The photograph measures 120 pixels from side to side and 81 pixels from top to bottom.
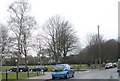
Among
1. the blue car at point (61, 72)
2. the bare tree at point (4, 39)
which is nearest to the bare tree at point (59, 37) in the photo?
the bare tree at point (4, 39)

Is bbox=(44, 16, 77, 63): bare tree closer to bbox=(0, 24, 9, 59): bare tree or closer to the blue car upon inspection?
bbox=(0, 24, 9, 59): bare tree

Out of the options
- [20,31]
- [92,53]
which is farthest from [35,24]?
[92,53]

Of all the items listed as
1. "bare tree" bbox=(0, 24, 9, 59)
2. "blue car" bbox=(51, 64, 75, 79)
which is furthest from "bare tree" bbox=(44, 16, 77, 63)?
"blue car" bbox=(51, 64, 75, 79)

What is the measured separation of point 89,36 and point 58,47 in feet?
98.5

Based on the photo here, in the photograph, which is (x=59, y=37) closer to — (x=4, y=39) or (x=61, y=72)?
(x=4, y=39)

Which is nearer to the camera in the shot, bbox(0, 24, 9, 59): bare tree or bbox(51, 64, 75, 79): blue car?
bbox(51, 64, 75, 79): blue car

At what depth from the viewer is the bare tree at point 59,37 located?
→ 7606cm

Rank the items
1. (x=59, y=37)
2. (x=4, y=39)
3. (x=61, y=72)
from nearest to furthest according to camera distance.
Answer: (x=61, y=72), (x=4, y=39), (x=59, y=37)

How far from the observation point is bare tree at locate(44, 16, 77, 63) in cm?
7606

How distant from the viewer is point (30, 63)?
111812mm

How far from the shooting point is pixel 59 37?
7612 centimetres

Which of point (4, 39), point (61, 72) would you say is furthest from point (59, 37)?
point (61, 72)

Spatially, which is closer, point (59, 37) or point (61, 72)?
point (61, 72)

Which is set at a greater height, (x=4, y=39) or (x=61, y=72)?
(x=4, y=39)
